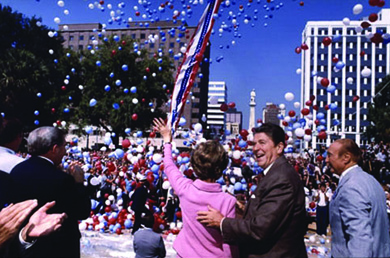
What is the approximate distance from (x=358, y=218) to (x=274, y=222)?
65cm

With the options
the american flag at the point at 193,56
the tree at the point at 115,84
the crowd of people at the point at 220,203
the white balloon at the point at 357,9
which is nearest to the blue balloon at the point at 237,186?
the american flag at the point at 193,56

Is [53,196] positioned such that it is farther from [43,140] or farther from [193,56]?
[193,56]

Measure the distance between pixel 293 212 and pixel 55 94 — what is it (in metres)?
30.1

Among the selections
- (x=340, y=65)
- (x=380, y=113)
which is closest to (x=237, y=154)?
(x=340, y=65)

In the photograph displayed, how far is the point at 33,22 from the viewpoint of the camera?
28938 millimetres

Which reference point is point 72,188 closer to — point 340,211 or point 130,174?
point 340,211

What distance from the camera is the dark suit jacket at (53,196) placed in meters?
2.39

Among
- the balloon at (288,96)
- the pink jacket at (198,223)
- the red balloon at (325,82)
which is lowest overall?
the pink jacket at (198,223)

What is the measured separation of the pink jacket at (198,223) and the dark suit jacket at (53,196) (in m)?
0.76

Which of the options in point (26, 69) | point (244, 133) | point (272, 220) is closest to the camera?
point (272, 220)

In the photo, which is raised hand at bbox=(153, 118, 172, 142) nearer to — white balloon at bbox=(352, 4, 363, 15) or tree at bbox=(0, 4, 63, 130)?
white balloon at bbox=(352, 4, 363, 15)

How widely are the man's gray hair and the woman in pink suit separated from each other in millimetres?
965

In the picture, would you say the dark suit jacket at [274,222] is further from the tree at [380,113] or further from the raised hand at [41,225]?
the tree at [380,113]

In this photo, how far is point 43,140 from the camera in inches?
102
